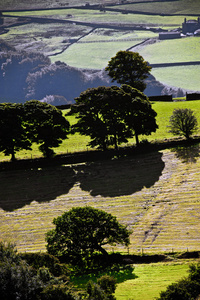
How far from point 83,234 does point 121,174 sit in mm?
29299

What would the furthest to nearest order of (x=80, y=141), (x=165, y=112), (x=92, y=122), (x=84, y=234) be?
(x=165, y=112)
(x=80, y=141)
(x=92, y=122)
(x=84, y=234)

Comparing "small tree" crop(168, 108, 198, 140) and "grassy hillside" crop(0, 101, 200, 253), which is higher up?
"small tree" crop(168, 108, 198, 140)

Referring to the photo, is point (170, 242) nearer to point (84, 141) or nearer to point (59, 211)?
Answer: point (59, 211)

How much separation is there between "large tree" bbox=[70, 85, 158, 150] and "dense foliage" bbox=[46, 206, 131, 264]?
113 ft

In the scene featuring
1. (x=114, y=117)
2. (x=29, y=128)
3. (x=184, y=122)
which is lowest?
(x=29, y=128)

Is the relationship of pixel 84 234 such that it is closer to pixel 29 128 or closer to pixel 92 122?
pixel 92 122

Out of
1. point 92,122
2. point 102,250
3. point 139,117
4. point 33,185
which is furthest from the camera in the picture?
point 139,117

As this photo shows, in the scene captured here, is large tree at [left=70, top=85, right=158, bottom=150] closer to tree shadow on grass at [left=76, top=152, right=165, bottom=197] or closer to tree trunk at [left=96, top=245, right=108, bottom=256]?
tree shadow on grass at [left=76, top=152, right=165, bottom=197]

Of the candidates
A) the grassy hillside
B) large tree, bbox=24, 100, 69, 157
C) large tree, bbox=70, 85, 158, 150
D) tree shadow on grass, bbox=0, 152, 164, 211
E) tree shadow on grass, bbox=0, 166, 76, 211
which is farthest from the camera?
large tree, bbox=70, 85, 158, 150

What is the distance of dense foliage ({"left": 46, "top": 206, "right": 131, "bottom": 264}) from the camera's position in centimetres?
5884

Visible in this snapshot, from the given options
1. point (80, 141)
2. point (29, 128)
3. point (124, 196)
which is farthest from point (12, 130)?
point (124, 196)

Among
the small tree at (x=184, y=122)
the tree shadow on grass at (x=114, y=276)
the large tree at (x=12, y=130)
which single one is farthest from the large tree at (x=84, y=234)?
the small tree at (x=184, y=122)

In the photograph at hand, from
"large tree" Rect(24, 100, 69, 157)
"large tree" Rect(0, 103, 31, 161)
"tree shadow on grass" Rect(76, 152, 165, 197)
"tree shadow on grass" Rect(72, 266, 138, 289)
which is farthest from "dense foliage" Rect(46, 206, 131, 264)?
"large tree" Rect(0, 103, 31, 161)

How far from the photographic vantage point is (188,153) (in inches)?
3541
